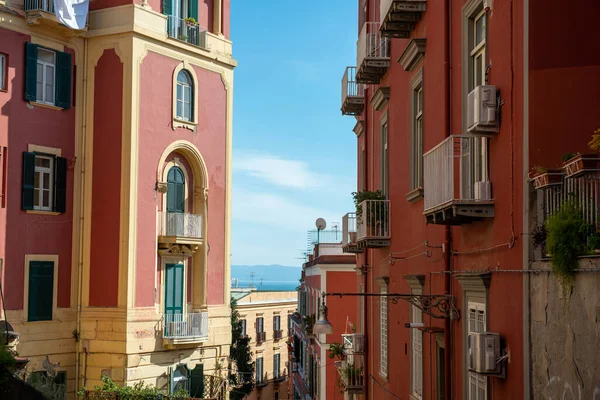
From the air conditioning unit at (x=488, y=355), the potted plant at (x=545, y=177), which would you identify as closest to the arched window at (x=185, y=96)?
the air conditioning unit at (x=488, y=355)

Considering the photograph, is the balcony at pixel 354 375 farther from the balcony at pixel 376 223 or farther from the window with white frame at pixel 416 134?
the window with white frame at pixel 416 134

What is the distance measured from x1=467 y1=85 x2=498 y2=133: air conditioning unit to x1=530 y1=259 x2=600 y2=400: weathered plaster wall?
1864 millimetres

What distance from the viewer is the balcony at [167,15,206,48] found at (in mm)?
29156

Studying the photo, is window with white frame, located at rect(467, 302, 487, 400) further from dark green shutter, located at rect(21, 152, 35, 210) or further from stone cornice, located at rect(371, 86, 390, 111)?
dark green shutter, located at rect(21, 152, 35, 210)

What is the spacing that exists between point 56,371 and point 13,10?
10.4 metres

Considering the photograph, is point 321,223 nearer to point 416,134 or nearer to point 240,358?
point 240,358

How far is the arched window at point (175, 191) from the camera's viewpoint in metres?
29.0

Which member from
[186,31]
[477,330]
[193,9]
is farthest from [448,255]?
[193,9]

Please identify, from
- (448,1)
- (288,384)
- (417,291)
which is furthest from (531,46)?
(288,384)

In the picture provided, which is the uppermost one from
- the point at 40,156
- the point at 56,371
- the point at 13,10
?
the point at 13,10

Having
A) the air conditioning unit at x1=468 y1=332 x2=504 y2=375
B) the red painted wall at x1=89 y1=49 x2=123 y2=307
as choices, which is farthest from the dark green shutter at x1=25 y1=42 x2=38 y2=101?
the air conditioning unit at x1=468 y1=332 x2=504 y2=375

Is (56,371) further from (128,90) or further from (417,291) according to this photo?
(417,291)

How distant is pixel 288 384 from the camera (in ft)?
216

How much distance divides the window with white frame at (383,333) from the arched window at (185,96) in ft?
40.6
